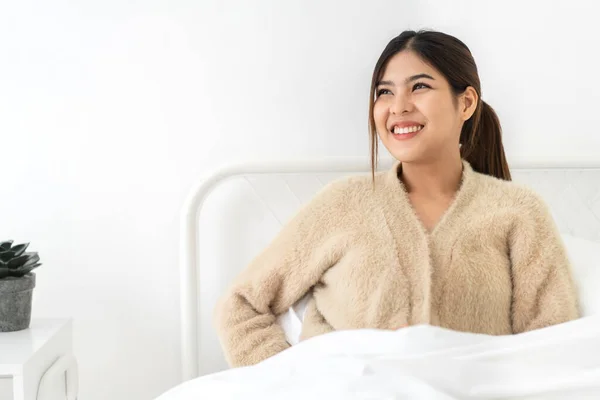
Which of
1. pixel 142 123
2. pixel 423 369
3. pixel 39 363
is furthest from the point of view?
pixel 142 123

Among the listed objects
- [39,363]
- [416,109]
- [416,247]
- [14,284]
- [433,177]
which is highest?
[416,109]

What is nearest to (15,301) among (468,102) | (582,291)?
(468,102)

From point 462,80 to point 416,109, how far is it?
4.1 inches

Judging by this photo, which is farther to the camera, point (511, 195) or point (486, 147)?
point (486, 147)

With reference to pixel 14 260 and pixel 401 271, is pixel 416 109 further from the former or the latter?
pixel 14 260

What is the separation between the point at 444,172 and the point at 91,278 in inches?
33.2

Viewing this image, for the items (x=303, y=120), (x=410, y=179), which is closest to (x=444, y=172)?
(x=410, y=179)

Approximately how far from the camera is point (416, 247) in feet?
3.98

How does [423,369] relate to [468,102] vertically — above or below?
below

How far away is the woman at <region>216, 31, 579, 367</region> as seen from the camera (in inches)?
46.8

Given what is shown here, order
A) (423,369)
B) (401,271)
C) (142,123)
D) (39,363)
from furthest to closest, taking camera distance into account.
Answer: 1. (142,123)
2. (39,363)
3. (401,271)
4. (423,369)

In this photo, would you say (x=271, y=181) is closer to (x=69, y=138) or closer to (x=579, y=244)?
(x=69, y=138)

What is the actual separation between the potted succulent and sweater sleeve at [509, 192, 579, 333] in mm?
941

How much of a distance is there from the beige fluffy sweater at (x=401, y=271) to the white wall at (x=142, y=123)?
1.33 ft
